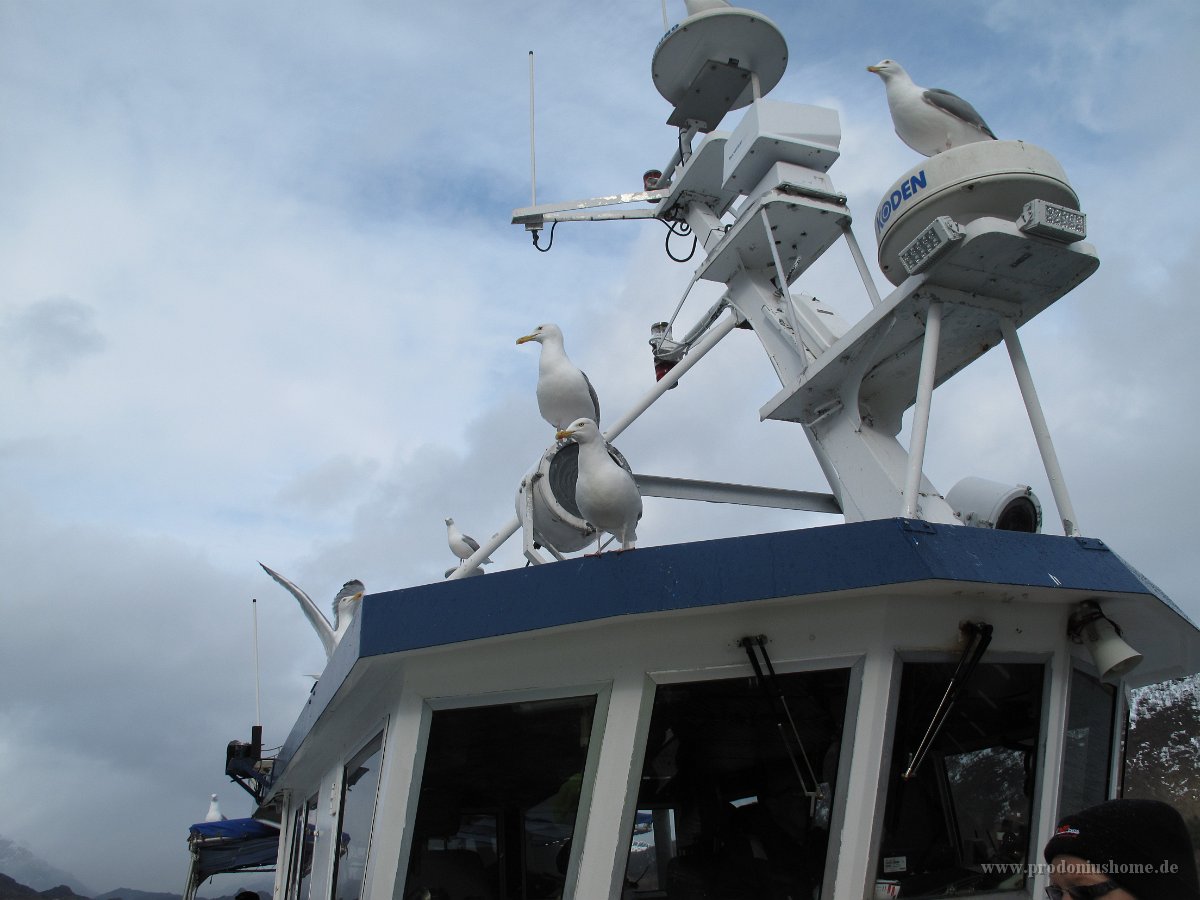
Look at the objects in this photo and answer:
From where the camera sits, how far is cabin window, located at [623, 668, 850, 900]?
459cm

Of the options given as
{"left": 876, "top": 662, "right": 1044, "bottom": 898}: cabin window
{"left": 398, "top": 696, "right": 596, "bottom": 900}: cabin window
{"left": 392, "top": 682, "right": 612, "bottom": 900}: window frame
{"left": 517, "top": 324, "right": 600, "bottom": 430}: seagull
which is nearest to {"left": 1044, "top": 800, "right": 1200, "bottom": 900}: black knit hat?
{"left": 876, "top": 662, "right": 1044, "bottom": 898}: cabin window

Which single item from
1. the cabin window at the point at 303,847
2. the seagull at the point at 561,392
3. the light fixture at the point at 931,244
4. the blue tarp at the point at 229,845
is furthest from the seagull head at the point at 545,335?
the blue tarp at the point at 229,845

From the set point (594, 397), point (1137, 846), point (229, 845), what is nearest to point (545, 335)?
point (594, 397)

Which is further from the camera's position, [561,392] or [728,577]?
[561,392]

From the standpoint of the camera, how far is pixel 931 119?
22.8 feet

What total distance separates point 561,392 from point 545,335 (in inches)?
25.6

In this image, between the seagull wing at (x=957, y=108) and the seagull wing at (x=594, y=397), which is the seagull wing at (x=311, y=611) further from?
the seagull wing at (x=957, y=108)

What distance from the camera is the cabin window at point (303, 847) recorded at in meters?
9.27

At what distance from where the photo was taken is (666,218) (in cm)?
1145

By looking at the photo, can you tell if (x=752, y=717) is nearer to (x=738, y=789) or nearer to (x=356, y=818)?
(x=738, y=789)

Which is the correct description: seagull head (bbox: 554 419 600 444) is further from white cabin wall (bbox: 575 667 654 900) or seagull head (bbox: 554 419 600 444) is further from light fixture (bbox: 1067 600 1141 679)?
light fixture (bbox: 1067 600 1141 679)

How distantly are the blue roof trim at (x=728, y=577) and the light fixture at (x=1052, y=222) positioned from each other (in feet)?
6.72

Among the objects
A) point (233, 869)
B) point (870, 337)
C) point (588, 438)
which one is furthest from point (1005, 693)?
point (233, 869)

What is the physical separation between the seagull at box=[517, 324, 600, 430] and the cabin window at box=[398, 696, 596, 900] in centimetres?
234
